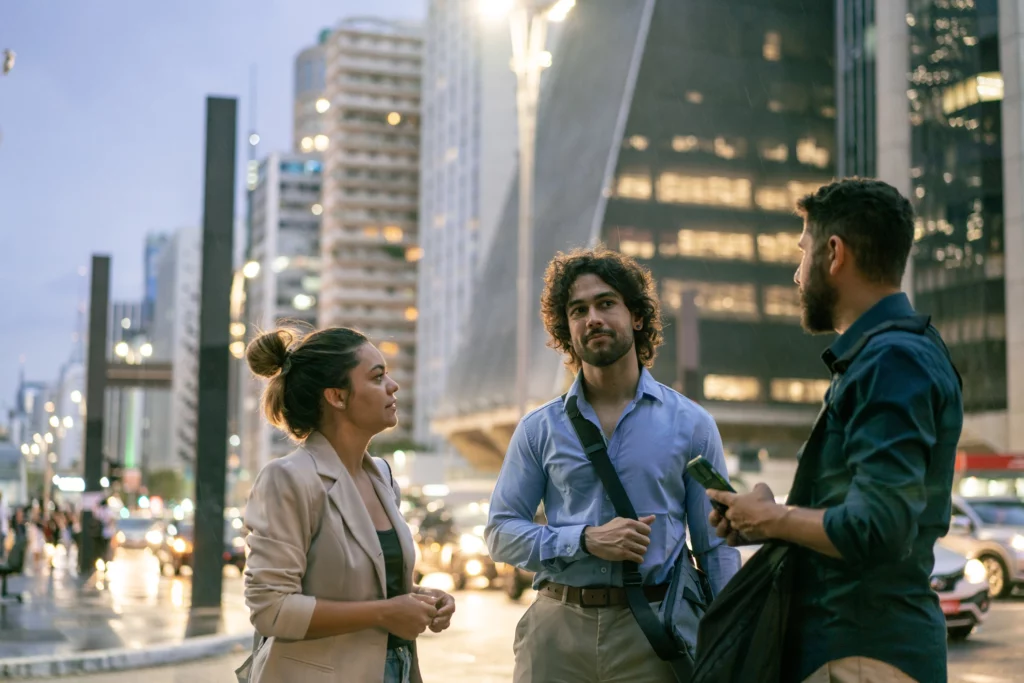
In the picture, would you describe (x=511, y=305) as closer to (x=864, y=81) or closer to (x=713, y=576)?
(x=864, y=81)

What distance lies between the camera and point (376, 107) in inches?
6033

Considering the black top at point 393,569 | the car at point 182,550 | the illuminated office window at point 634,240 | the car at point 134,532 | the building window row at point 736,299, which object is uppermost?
the illuminated office window at point 634,240

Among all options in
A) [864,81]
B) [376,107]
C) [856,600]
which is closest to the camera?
[856,600]

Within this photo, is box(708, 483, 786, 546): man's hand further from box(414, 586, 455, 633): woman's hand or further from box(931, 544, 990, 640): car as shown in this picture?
box(931, 544, 990, 640): car

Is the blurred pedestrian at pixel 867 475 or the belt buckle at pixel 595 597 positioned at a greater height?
the blurred pedestrian at pixel 867 475

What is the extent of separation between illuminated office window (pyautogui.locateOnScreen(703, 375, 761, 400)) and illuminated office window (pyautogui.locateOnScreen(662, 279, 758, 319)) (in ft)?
12.6

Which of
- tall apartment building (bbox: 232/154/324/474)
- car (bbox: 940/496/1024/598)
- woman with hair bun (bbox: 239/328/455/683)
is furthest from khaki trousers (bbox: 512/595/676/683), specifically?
tall apartment building (bbox: 232/154/324/474)

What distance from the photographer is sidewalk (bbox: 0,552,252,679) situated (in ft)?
43.0

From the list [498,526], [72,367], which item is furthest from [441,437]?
[498,526]

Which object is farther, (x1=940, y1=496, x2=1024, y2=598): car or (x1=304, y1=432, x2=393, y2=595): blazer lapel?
(x1=940, y1=496, x2=1024, y2=598): car

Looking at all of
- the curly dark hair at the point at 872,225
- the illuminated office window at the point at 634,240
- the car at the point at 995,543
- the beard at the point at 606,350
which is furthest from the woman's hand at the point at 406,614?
the illuminated office window at the point at 634,240

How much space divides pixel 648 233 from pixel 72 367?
125398mm

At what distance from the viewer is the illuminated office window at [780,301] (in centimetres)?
8162

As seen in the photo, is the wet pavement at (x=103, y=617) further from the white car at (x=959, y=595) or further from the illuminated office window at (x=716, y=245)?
the illuminated office window at (x=716, y=245)
